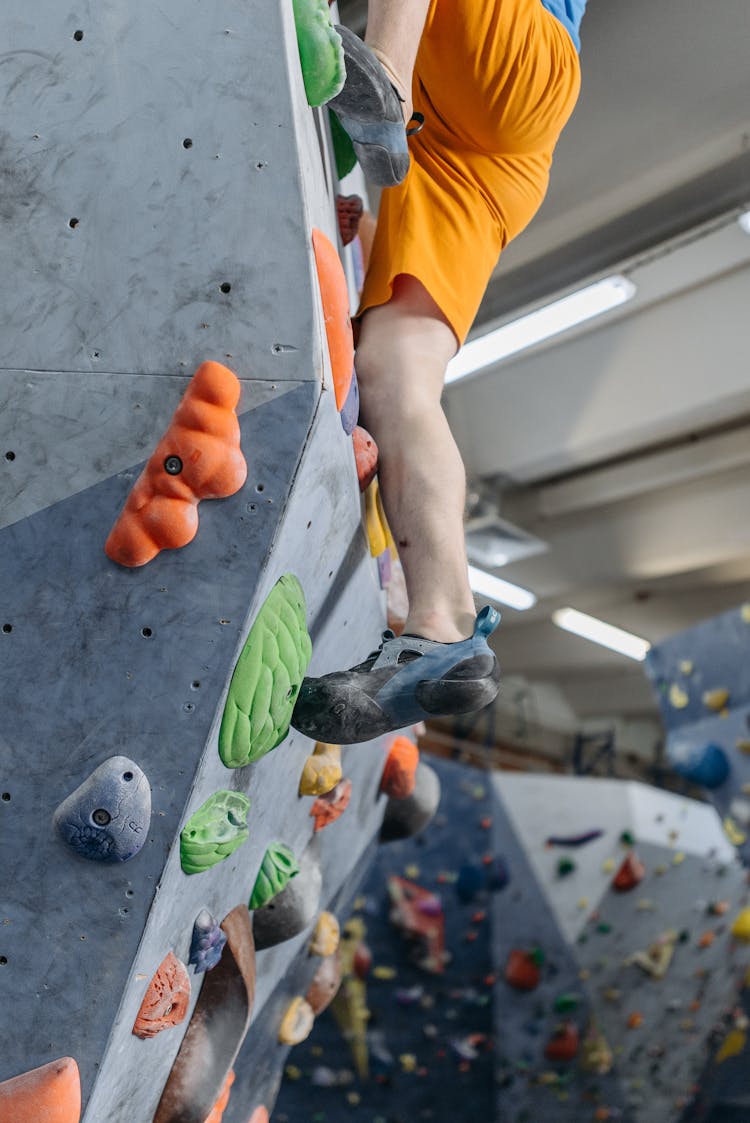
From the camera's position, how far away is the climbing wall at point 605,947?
5453 mm

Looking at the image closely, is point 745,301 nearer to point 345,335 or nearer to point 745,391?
point 745,391

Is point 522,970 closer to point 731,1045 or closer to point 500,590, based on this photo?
point 731,1045

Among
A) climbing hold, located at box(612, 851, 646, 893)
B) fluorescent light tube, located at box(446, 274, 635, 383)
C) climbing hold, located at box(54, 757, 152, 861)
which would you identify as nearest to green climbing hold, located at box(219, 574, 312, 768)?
climbing hold, located at box(54, 757, 152, 861)

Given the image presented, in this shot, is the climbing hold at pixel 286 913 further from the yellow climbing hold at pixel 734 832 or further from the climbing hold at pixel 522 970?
the climbing hold at pixel 522 970

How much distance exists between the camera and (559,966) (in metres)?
5.57

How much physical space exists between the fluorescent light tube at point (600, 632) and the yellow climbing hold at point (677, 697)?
368 cm

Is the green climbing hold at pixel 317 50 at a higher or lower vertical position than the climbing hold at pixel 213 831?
higher

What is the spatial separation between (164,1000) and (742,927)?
5268 millimetres

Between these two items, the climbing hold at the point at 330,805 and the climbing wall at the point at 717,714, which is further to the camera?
the climbing wall at the point at 717,714

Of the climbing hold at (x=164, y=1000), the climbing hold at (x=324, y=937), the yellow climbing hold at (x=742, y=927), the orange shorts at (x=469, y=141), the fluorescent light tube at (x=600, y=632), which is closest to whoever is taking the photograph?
the climbing hold at (x=164, y=1000)

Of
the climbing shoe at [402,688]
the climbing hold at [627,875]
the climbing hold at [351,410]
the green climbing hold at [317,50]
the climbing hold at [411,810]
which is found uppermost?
the green climbing hold at [317,50]

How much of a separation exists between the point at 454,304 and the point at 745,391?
9.86 ft

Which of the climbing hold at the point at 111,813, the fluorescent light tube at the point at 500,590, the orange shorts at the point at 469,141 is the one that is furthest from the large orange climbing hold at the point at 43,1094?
the fluorescent light tube at the point at 500,590

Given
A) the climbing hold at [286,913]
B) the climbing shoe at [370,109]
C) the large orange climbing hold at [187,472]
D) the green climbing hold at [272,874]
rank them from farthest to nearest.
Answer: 1. the climbing hold at [286,913]
2. the green climbing hold at [272,874]
3. the climbing shoe at [370,109]
4. the large orange climbing hold at [187,472]
